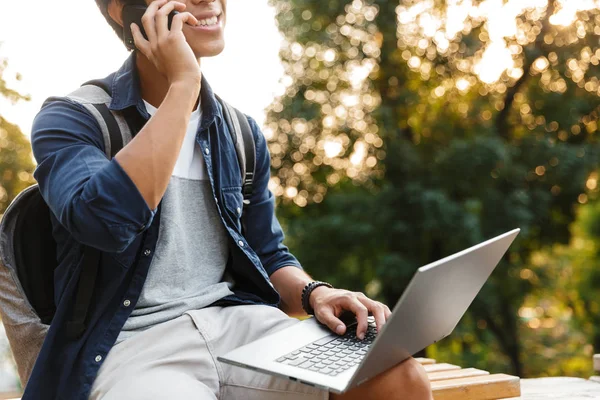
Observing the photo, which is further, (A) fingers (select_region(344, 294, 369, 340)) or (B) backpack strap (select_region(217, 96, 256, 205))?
(B) backpack strap (select_region(217, 96, 256, 205))

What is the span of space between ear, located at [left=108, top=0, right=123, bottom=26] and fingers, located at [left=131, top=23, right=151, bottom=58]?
173 mm

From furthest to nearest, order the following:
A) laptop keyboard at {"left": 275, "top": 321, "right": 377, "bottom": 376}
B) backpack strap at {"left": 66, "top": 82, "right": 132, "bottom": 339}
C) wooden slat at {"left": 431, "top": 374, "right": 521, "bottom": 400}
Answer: wooden slat at {"left": 431, "top": 374, "right": 521, "bottom": 400} < backpack strap at {"left": 66, "top": 82, "right": 132, "bottom": 339} < laptop keyboard at {"left": 275, "top": 321, "right": 377, "bottom": 376}

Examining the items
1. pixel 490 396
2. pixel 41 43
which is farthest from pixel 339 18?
pixel 490 396

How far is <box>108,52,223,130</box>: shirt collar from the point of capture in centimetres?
170

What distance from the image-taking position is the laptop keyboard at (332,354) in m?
1.33

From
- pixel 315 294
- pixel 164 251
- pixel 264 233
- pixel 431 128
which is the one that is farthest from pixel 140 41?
pixel 431 128

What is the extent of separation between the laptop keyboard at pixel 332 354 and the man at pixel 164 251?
0.13ft

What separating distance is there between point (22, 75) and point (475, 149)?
8218mm

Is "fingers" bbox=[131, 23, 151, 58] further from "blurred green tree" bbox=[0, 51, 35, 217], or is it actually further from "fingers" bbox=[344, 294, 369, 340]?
"blurred green tree" bbox=[0, 51, 35, 217]

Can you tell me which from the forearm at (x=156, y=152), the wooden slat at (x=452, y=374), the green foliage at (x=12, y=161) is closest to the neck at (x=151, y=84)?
the forearm at (x=156, y=152)

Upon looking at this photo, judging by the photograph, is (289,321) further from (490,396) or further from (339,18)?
(339,18)

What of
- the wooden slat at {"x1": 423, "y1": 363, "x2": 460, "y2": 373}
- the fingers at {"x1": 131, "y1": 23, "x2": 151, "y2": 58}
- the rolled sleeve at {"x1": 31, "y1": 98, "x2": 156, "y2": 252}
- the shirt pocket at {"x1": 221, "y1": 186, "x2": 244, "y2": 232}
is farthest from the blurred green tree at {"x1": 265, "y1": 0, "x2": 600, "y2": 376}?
the rolled sleeve at {"x1": 31, "y1": 98, "x2": 156, "y2": 252}

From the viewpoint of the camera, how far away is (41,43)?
11953 millimetres

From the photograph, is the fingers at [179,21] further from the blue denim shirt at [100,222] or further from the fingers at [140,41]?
the blue denim shirt at [100,222]
